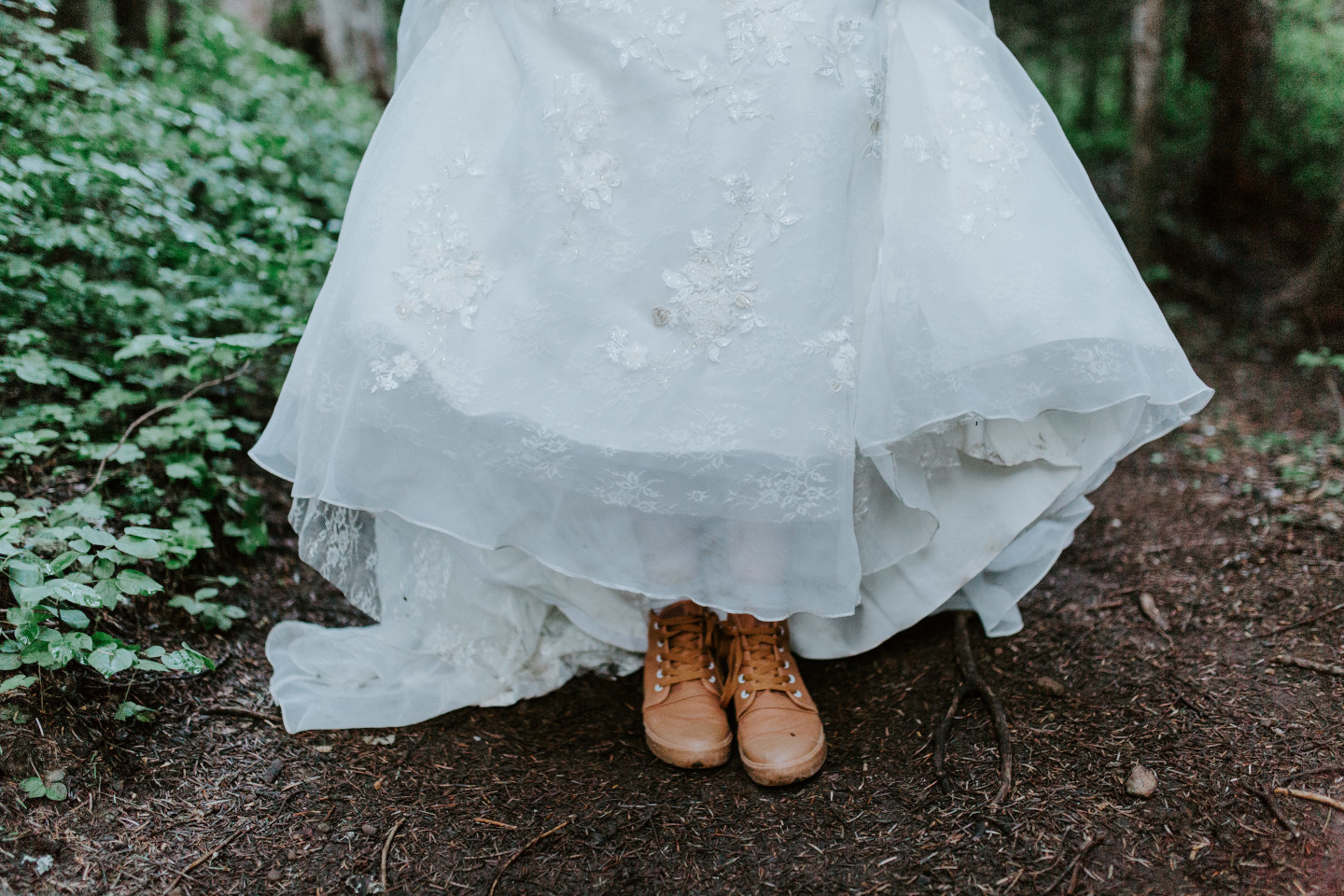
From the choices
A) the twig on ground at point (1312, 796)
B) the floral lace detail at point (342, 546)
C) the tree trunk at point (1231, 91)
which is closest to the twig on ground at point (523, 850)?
the floral lace detail at point (342, 546)

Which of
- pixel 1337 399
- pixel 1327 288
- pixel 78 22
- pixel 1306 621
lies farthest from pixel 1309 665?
pixel 78 22

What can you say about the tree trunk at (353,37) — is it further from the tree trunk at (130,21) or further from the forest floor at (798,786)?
the forest floor at (798,786)

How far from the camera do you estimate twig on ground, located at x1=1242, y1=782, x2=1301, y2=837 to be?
1.26 meters

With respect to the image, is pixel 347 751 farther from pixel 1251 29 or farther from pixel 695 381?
pixel 1251 29

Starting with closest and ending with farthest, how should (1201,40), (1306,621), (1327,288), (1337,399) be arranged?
(1306,621) < (1337,399) < (1327,288) < (1201,40)

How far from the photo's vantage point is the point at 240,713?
62.6 inches

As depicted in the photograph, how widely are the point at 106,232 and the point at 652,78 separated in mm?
1524

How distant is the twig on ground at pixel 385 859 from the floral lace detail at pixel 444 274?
0.83 meters

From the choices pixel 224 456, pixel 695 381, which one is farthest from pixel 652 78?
pixel 224 456

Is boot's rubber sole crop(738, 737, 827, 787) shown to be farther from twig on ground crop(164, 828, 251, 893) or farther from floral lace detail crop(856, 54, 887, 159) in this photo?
floral lace detail crop(856, 54, 887, 159)

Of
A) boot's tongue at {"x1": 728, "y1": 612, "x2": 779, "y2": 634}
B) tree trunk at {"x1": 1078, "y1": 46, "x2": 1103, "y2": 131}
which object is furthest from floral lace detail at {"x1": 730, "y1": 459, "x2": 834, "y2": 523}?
tree trunk at {"x1": 1078, "y1": 46, "x2": 1103, "y2": 131}

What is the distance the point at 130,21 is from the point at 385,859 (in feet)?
12.2

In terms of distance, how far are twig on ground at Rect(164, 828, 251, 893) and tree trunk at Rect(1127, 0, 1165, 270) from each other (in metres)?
4.28

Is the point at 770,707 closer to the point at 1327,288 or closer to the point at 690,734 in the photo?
the point at 690,734
